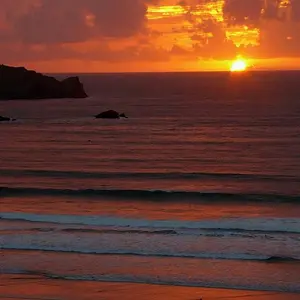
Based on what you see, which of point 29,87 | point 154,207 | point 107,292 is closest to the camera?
point 107,292

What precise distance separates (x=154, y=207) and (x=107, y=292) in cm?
1241

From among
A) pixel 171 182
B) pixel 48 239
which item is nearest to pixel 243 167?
pixel 171 182

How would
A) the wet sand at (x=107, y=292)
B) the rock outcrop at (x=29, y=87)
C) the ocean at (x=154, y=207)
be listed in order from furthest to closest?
the rock outcrop at (x=29, y=87)
the ocean at (x=154, y=207)
the wet sand at (x=107, y=292)

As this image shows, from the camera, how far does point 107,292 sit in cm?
1578

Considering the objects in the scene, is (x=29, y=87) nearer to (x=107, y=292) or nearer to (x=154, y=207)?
(x=154, y=207)

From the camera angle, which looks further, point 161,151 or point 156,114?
point 156,114

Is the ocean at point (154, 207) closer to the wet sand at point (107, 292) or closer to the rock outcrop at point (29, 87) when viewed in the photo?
the wet sand at point (107, 292)

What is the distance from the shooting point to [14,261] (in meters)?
18.5

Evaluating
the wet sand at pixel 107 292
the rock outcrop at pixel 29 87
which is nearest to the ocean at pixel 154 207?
the wet sand at pixel 107 292

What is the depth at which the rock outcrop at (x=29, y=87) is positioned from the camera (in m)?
128

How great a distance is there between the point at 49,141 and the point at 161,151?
10.9 meters

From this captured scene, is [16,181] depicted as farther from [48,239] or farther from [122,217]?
[48,239]

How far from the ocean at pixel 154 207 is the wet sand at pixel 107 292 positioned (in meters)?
0.38

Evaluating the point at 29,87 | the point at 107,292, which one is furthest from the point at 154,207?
the point at 29,87
